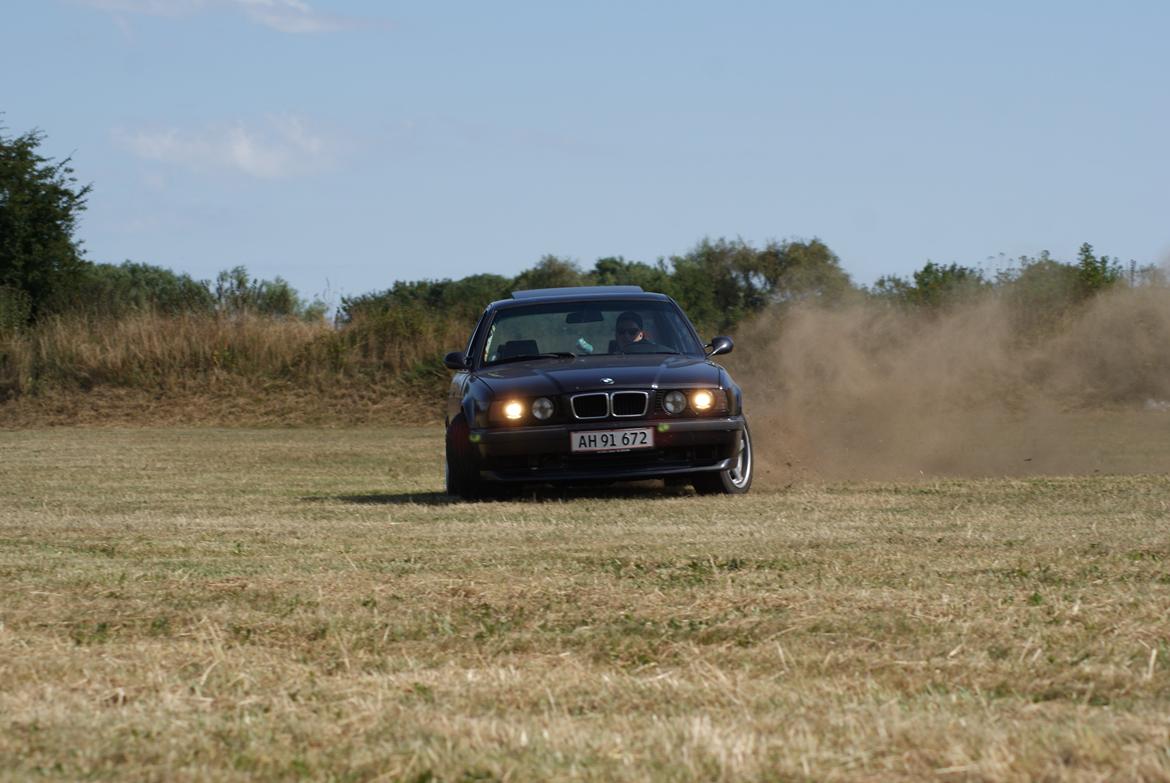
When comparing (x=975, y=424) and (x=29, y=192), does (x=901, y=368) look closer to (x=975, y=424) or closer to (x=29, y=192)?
(x=975, y=424)

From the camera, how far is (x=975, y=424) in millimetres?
19938

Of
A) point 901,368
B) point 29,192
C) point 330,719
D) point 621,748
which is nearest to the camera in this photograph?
point 621,748

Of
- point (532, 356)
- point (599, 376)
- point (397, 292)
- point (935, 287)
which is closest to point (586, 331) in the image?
point (532, 356)

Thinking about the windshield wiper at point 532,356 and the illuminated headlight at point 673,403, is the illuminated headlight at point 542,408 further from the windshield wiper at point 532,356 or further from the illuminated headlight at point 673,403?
the windshield wiper at point 532,356

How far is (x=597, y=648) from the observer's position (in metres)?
4.77

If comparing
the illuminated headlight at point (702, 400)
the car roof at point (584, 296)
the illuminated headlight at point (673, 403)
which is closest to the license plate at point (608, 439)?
the illuminated headlight at point (673, 403)

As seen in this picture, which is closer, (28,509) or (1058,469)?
(28,509)

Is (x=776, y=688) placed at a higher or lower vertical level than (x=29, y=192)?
lower

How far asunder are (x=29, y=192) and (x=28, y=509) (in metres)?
33.7

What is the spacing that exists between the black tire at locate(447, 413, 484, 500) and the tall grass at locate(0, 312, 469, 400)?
19.6 meters

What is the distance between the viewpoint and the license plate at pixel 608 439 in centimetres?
1099

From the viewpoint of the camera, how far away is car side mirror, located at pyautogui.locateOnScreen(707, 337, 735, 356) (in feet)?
40.6

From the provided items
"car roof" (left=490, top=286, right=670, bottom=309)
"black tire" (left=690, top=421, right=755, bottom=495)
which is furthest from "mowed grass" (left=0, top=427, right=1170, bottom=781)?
"car roof" (left=490, top=286, right=670, bottom=309)

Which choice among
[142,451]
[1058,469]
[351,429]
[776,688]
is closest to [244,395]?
[351,429]
